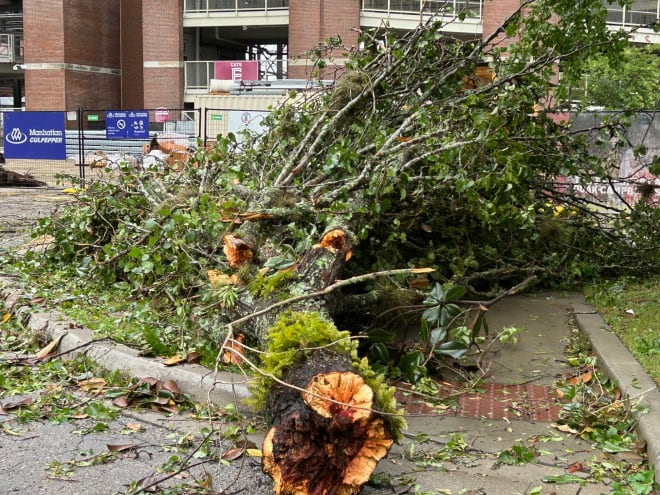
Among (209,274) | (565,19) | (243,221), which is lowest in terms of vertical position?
(209,274)

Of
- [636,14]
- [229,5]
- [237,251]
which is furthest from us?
[229,5]

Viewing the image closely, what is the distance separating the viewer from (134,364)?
4930mm

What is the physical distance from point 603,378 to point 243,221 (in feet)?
9.12

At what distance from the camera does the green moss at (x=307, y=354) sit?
141 inches

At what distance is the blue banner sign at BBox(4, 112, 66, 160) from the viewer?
20391 mm

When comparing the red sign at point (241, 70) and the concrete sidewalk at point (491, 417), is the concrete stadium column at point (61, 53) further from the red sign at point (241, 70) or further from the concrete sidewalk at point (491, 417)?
the concrete sidewalk at point (491, 417)

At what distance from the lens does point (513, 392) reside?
4.96 metres

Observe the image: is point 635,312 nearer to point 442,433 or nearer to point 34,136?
point 442,433

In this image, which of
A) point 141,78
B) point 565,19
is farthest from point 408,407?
point 141,78

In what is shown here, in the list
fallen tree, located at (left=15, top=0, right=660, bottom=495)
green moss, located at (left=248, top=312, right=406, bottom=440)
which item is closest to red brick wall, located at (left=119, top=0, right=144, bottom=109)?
fallen tree, located at (left=15, top=0, right=660, bottom=495)

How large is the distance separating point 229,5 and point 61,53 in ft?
28.2

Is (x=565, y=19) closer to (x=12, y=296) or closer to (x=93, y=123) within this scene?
(x=12, y=296)

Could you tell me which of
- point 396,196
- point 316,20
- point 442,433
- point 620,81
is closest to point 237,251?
point 396,196

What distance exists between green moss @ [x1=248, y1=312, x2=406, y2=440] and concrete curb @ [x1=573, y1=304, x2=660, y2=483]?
1301 mm
